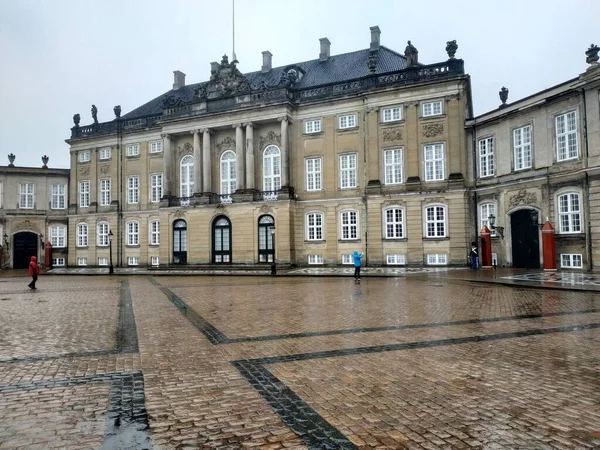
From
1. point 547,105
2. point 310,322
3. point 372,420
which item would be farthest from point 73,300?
point 547,105

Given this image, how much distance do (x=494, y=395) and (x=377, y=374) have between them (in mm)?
1550

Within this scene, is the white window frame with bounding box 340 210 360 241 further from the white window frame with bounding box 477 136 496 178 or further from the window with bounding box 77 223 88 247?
the window with bounding box 77 223 88 247

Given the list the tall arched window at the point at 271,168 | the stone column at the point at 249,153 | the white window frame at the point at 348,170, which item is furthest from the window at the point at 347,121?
the stone column at the point at 249,153

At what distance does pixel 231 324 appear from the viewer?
10.7 metres

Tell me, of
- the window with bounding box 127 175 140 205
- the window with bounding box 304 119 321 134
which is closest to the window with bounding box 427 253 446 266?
the window with bounding box 304 119 321 134

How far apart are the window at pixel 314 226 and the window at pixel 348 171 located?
323cm

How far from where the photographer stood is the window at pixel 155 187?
148 feet

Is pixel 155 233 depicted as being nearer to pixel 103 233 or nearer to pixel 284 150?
pixel 103 233

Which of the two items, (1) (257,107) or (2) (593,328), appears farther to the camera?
(1) (257,107)

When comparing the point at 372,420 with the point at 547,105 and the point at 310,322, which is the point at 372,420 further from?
the point at 547,105

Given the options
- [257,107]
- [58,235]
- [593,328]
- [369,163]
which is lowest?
[593,328]

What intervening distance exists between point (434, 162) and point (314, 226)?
10596mm

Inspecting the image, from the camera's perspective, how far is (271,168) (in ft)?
131

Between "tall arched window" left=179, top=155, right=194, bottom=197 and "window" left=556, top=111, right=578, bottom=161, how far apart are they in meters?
29.7
